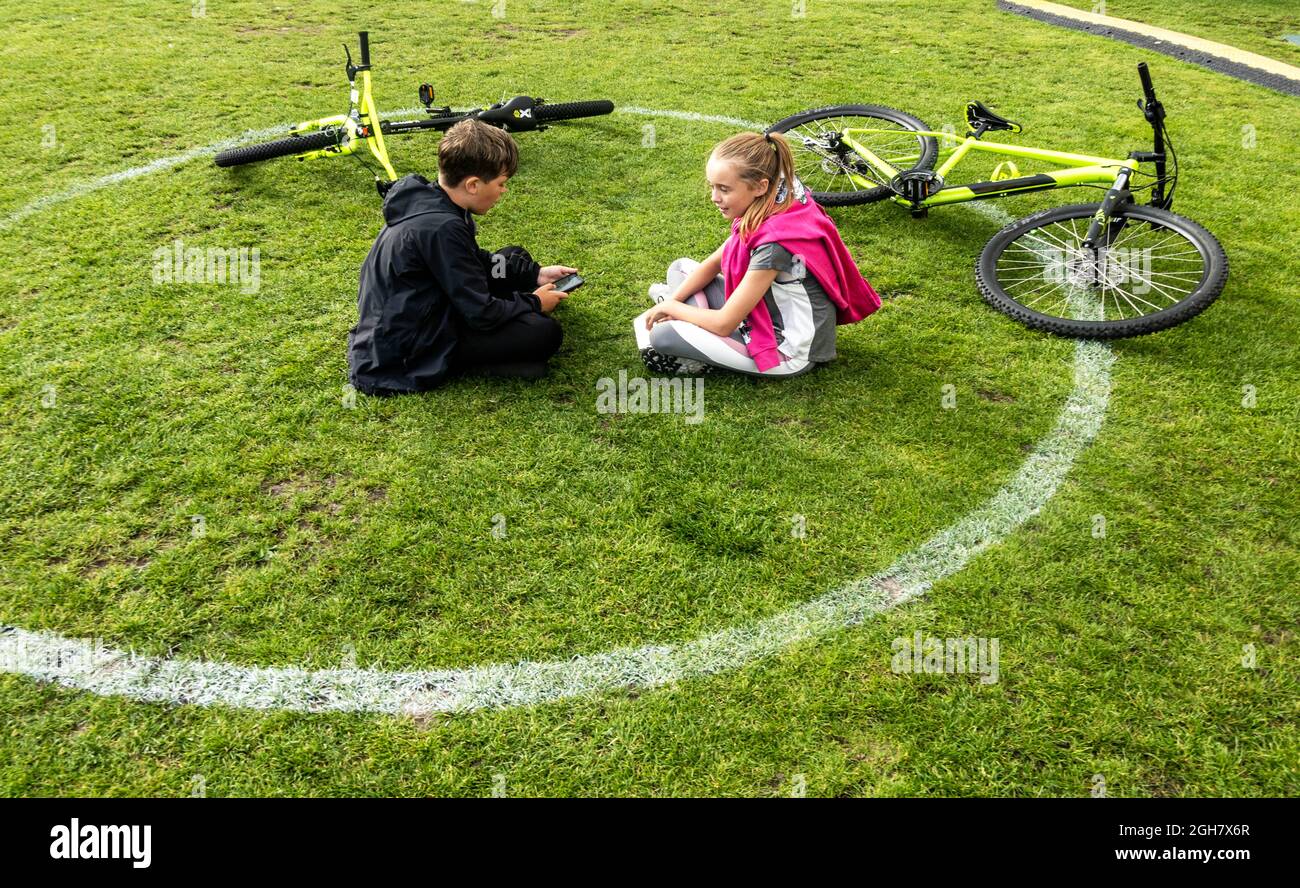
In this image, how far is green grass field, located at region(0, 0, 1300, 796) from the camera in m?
2.63

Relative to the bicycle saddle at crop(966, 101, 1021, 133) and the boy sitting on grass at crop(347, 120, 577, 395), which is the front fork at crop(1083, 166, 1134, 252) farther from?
the boy sitting on grass at crop(347, 120, 577, 395)

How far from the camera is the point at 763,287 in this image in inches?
155

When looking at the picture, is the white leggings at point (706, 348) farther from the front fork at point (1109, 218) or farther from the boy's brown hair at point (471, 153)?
the front fork at point (1109, 218)

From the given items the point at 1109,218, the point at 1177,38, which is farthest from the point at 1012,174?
the point at 1177,38

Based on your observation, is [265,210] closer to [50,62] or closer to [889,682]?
[50,62]

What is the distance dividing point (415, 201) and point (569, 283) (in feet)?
3.40

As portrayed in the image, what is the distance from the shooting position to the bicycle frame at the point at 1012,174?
471 centimetres

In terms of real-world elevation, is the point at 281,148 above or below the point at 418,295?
above

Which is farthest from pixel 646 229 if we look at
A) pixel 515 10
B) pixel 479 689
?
pixel 515 10

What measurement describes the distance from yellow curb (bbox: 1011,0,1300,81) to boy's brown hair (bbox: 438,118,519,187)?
28.9ft

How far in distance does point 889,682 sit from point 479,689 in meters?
1.48

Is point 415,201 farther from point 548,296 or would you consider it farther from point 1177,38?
point 1177,38

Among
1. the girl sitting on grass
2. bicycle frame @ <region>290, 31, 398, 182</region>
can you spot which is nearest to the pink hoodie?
the girl sitting on grass

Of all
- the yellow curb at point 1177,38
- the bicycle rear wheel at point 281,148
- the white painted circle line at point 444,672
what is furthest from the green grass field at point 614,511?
the yellow curb at point 1177,38
